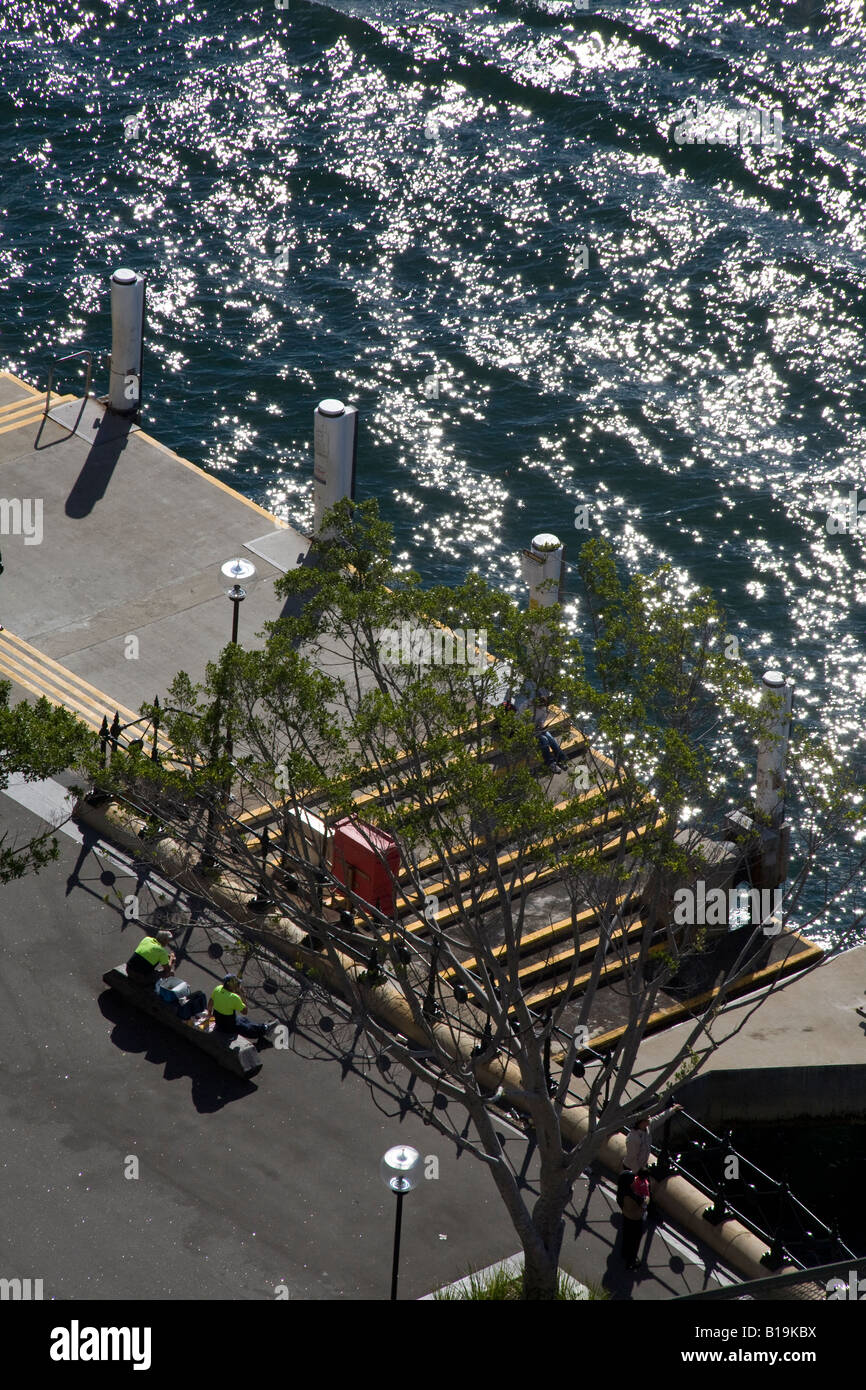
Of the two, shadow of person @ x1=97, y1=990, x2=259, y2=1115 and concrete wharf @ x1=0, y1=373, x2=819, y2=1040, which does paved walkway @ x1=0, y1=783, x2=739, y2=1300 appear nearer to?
shadow of person @ x1=97, y1=990, x2=259, y2=1115

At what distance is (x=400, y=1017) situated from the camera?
1127 inches

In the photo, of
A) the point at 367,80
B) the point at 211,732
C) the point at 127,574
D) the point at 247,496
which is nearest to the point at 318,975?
the point at 211,732

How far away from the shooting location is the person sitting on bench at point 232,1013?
27469 mm

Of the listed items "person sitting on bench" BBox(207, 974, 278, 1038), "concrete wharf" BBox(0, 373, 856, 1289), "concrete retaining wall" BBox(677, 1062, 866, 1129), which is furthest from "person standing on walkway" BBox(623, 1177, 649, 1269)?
"concrete wharf" BBox(0, 373, 856, 1289)

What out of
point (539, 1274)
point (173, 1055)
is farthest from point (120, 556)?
point (539, 1274)

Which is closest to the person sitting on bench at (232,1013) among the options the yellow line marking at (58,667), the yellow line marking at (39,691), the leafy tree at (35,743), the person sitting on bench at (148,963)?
the person sitting on bench at (148,963)

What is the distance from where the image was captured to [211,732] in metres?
24.4

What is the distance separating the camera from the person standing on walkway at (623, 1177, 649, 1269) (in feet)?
82.5

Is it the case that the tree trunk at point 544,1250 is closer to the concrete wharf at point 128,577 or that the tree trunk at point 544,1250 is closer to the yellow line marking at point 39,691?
the concrete wharf at point 128,577

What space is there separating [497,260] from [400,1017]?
98.6ft

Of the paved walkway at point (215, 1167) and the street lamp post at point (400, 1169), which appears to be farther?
the paved walkway at point (215, 1167)

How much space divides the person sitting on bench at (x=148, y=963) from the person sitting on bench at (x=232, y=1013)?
0.91 meters

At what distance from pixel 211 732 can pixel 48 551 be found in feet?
50.8
